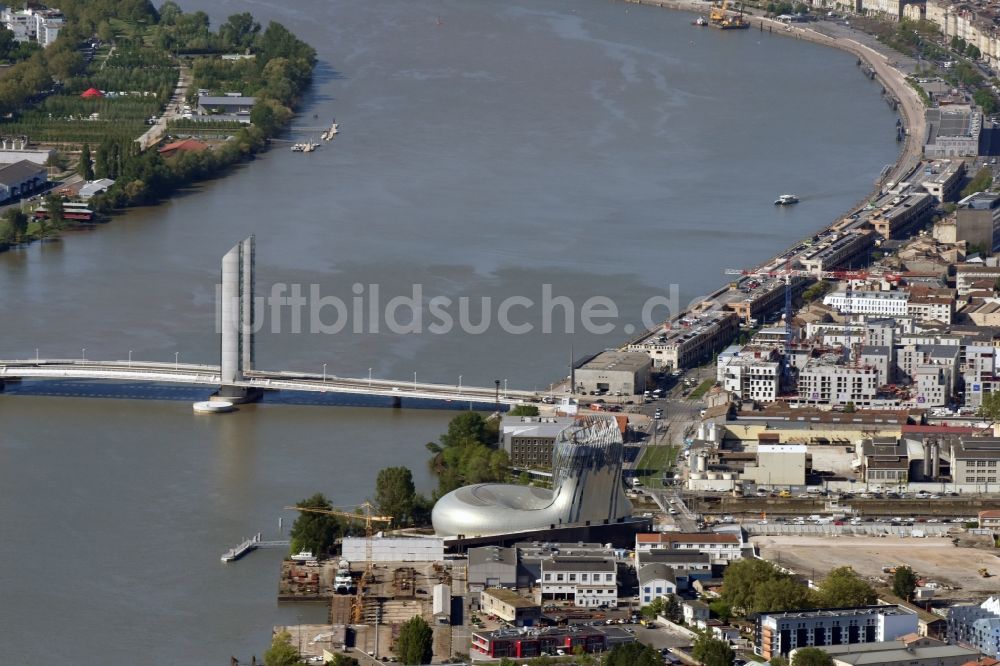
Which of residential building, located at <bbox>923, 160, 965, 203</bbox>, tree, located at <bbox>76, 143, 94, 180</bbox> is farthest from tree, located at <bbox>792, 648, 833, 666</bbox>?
tree, located at <bbox>76, 143, 94, 180</bbox>

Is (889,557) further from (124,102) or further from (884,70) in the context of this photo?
(884,70)

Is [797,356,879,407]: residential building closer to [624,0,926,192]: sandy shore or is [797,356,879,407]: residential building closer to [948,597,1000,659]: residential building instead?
[948,597,1000,659]: residential building

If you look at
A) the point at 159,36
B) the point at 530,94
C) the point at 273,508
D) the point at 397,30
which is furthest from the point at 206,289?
the point at 397,30

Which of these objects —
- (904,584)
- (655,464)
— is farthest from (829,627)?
(655,464)

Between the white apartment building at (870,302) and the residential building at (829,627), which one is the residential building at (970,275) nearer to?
the white apartment building at (870,302)

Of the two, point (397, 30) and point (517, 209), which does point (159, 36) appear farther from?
point (517, 209)
